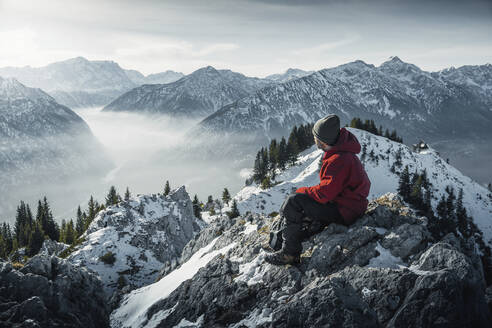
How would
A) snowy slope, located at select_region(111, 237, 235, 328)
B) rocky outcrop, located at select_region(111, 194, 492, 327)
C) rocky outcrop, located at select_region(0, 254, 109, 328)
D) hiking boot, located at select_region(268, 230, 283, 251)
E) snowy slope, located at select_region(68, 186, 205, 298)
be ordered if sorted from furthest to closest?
1. snowy slope, located at select_region(68, 186, 205, 298)
2. snowy slope, located at select_region(111, 237, 235, 328)
3. hiking boot, located at select_region(268, 230, 283, 251)
4. rocky outcrop, located at select_region(0, 254, 109, 328)
5. rocky outcrop, located at select_region(111, 194, 492, 327)

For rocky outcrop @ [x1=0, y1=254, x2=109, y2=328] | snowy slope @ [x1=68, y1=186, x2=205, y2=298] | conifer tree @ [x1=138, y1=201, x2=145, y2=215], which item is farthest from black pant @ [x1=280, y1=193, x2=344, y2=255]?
conifer tree @ [x1=138, y1=201, x2=145, y2=215]

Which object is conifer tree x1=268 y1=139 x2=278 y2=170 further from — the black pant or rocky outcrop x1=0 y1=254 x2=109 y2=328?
the black pant

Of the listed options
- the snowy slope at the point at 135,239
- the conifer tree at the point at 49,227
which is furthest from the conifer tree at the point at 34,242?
the snowy slope at the point at 135,239

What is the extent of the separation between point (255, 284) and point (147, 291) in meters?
13.3

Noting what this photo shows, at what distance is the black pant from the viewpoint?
31.9 ft

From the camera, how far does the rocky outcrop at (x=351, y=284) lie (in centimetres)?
664

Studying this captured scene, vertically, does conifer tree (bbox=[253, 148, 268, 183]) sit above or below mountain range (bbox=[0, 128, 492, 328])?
below

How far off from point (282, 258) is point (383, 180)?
89334mm

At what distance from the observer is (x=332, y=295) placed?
7.09 meters

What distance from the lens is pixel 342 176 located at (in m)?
9.06

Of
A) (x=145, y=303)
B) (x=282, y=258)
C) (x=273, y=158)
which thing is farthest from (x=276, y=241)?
(x=273, y=158)

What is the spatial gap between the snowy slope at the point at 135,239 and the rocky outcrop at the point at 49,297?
1271 cm

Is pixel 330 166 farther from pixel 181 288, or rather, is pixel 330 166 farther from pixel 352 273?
pixel 181 288

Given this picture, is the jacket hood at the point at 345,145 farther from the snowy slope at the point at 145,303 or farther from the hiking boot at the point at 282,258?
the snowy slope at the point at 145,303
